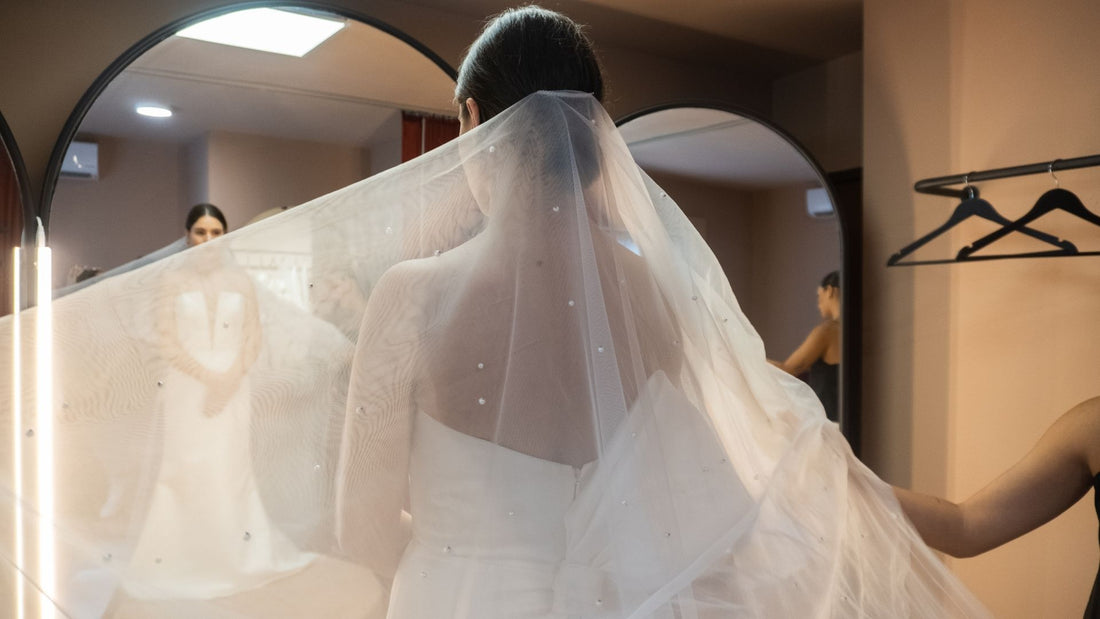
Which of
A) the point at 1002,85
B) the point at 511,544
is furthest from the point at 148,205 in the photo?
the point at 1002,85

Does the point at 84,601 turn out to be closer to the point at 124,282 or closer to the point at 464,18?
the point at 124,282

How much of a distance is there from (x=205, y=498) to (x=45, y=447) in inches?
6.0

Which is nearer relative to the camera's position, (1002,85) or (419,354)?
(419,354)

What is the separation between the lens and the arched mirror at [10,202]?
4.77ft

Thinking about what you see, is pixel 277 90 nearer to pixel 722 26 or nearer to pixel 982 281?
pixel 722 26

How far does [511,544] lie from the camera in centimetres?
88

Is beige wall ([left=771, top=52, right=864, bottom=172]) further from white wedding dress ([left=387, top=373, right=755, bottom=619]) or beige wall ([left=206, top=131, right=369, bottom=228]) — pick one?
white wedding dress ([left=387, top=373, right=755, bottom=619])

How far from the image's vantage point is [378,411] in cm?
86

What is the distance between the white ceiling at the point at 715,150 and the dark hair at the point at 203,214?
38.6 inches

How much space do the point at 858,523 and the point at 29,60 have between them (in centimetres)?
158

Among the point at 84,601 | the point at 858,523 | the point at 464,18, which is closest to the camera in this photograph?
the point at 84,601

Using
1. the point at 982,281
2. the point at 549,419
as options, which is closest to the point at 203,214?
the point at 549,419

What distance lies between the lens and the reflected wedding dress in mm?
824

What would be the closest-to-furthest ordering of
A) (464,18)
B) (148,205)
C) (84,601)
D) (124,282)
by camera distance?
(84,601)
(124,282)
(148,205)
(464,18)
